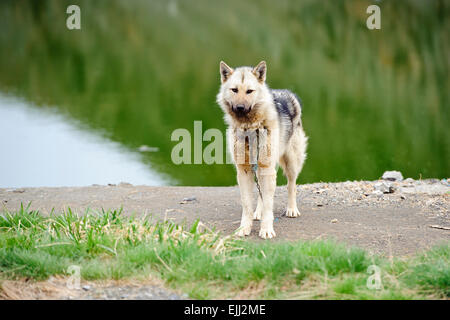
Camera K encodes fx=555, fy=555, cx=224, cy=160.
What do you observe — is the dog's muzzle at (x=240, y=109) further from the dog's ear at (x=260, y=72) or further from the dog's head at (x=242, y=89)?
the dog's ear at (x=260, y=72)

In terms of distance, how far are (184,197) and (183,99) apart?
14.9 metres

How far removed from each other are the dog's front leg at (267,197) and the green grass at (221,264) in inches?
30.3

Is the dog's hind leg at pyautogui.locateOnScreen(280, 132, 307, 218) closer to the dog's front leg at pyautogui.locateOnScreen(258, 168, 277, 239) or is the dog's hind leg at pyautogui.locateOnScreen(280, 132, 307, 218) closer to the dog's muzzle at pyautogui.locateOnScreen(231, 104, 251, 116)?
the dog's front leg at pyautogui.locateOnScreen(258, 168, 277, 239)

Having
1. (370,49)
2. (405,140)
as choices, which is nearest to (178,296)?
(405,140)

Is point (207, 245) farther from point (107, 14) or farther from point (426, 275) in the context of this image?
point (107, 14)

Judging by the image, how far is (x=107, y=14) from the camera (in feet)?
151

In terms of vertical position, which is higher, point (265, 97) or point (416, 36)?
point (416, 36)

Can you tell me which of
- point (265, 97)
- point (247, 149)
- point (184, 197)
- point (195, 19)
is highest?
point (195, 19)

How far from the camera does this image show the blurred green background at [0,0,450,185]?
17.3 metres

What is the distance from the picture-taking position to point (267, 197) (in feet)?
22.3

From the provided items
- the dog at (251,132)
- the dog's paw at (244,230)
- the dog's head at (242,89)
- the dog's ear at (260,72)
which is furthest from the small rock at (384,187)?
the dog's ear at (260,72)

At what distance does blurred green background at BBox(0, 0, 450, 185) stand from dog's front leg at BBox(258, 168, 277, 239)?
23.3 ft

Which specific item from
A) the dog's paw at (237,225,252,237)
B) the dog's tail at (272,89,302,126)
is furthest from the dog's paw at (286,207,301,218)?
the dog's tail at (272,89,302,126)
